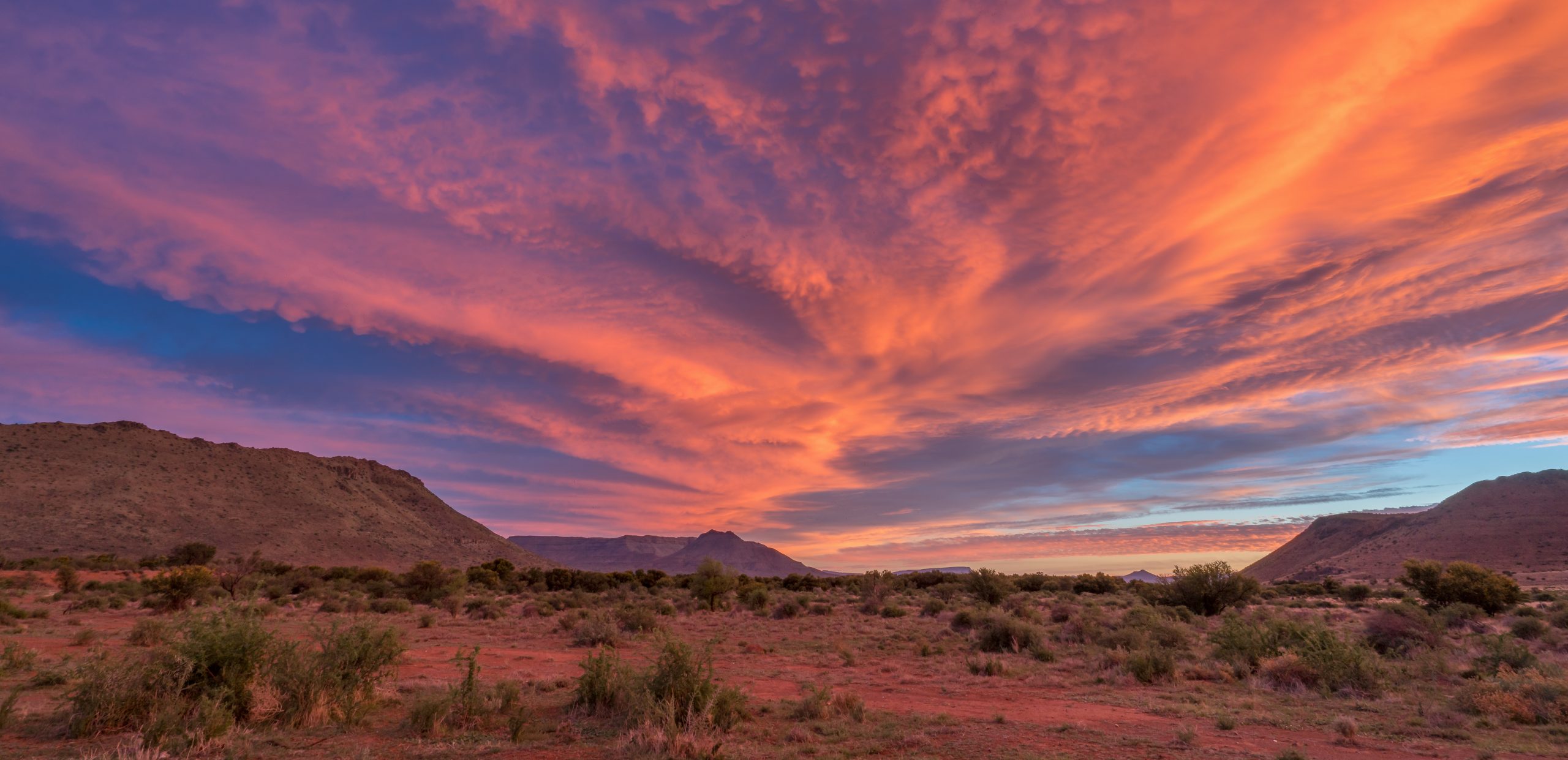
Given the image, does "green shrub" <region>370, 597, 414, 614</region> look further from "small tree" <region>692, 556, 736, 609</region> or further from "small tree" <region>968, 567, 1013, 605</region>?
"small tree" <region>968, 567, 1013, 605</region>

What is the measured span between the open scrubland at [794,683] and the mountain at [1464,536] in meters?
69.8

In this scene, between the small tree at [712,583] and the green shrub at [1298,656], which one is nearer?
the green shrub at [1298,656]

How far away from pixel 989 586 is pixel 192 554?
6765 cm

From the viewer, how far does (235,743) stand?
999 cm

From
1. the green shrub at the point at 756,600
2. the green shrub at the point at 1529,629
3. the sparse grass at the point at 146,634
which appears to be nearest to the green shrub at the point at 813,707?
the sparse grass at the point at 146,634

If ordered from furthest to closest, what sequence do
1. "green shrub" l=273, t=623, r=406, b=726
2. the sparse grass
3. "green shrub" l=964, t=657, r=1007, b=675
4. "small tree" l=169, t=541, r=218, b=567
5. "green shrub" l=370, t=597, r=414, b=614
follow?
1. "small tree" l=169, t=541, r=218, b=567
2. "green shrub" l=370, t=597, r=414, b=614
3. "green shrub" l=964, t=657, r=1007, b=675
4. the sparse grass
5. "green shrub" l=273, t=623, r=406, b=726

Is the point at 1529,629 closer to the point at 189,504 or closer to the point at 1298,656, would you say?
the point at 1298,656

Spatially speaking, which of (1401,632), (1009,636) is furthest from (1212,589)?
(1009,636)

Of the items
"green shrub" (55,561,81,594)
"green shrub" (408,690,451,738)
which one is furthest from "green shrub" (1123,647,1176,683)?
"green shrub" (55,561,81,594)

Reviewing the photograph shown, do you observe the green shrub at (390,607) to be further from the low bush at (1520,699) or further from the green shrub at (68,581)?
the low bush at (1520,699)

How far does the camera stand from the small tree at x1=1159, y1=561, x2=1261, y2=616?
33.9 m

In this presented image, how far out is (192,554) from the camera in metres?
59.8

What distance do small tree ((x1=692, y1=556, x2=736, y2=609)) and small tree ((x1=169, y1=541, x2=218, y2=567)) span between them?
45479 millimetres

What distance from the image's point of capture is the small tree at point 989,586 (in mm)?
43412
